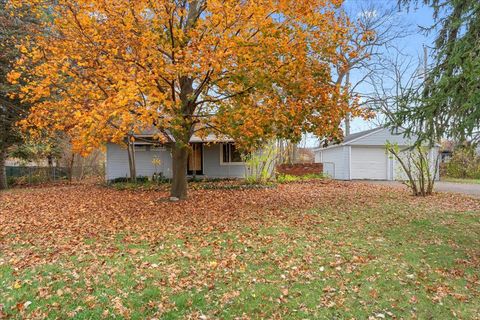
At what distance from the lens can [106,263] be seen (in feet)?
17.3

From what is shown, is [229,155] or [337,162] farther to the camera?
[337,162]

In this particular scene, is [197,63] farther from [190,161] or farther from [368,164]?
[368,164]

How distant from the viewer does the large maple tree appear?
25.3 ft

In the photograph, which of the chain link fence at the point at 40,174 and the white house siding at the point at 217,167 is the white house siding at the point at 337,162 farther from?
the chain link fence at the point at 40,174

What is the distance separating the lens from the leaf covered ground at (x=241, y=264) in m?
4.04

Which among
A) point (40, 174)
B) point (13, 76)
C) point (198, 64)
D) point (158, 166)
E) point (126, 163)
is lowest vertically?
point (40, 174)

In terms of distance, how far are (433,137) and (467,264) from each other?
2935 millimetres

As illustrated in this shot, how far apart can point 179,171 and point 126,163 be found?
29.9 feet

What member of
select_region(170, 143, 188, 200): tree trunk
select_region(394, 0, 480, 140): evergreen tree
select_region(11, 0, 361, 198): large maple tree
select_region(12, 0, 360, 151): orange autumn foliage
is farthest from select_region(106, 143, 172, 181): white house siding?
select_region(394, 0, 480, 140): evergreen tree

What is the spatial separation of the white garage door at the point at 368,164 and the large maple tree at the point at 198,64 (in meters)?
13.8

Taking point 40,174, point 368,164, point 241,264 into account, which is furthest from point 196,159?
point 241,264

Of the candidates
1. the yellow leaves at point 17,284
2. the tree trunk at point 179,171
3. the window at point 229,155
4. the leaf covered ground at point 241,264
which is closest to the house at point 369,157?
the window at point 229,155

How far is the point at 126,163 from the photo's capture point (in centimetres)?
1900

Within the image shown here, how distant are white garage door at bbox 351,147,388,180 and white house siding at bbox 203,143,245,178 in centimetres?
802
